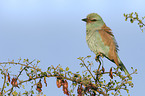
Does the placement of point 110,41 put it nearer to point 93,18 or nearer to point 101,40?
point 101,40

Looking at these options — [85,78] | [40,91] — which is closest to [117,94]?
[85,78]

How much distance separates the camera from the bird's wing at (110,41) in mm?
4773

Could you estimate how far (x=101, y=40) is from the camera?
4.91 metres

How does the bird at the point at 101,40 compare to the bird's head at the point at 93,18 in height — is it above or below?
below

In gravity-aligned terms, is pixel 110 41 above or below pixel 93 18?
below

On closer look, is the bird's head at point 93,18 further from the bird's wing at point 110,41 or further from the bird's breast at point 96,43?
the bird's breast at point 96,43

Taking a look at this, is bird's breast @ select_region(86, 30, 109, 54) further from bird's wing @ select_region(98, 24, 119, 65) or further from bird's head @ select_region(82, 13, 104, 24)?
bird's head @ select_region(82, 13, 104, 24)

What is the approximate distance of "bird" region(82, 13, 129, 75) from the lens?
479cm

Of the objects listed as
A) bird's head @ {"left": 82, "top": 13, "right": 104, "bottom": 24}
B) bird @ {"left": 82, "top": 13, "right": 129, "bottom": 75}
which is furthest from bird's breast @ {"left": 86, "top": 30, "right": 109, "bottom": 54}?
bird's head @ {"left": 82, "top": 13, "right": 104, "bottom": 24}

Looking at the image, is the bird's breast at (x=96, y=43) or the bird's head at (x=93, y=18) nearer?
the bird's breast at (x=96, y=43)

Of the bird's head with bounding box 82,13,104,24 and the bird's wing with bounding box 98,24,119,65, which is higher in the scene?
the bird's head with bounding box 82,13,104,24

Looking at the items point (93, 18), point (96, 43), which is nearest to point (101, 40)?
point (96, 43)

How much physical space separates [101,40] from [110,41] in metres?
0.21

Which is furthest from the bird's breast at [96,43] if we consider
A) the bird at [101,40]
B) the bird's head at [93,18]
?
the bird's head at [93,18]
